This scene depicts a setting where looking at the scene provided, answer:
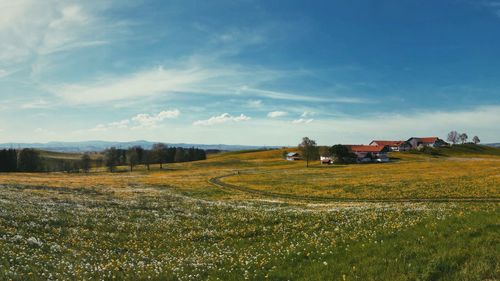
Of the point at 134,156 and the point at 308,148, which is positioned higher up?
the point at 308,148

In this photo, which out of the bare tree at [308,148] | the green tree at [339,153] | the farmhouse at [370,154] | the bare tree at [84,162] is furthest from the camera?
the farmhouse at [370,154]

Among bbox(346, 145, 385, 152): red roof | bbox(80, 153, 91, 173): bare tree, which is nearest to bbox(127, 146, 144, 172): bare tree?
bbox(80, 153, 91, 173): bare tree

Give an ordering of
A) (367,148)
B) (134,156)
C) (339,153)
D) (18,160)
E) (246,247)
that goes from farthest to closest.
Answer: (367,148), (339,153), (134,156), (18,160), (246,247)

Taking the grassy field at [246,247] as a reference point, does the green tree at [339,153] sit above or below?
above

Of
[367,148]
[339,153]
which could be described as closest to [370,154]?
[367,148]

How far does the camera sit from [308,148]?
148 metres

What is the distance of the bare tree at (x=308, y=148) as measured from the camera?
14800cm

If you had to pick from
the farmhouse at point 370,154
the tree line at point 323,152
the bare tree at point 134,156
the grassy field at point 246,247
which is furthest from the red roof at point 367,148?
the grassy field at point 246,247

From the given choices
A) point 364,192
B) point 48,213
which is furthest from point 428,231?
point 364,192

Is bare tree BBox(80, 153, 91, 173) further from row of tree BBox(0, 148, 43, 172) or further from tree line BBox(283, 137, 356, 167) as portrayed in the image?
tree line BBox(283, 137, 356, 167)

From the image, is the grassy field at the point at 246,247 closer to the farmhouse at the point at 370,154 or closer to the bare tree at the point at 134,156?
the bare tree at the point at 134,156

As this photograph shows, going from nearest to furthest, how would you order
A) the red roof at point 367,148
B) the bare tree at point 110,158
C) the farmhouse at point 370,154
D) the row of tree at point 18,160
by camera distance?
the row of tree at point 18,160, the bare tree at point 110,158, the farmhouse at point 370,154, the red roof at point 367,148

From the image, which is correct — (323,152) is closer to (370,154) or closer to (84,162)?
(370,154)

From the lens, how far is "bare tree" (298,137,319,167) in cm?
14800
